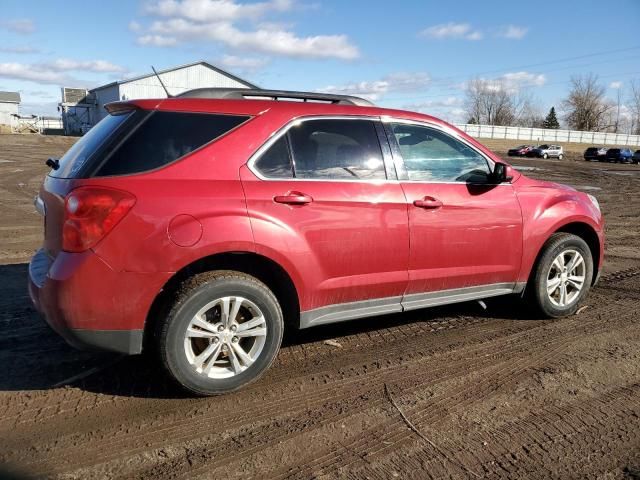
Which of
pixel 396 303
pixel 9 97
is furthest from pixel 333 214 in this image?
pixel 9 97

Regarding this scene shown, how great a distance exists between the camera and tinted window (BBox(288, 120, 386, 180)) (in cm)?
370

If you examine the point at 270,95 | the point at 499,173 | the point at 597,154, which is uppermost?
the point at 270,95

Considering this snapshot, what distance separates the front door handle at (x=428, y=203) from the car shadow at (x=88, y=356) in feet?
4.11

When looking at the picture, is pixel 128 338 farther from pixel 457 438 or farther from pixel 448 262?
pixel 448 262

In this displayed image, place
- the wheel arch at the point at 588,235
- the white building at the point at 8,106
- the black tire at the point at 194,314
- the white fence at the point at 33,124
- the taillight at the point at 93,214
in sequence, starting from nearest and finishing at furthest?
the taillight at the point at 93,214
the black tire at the point at 194,314
the wheel arch at the point at 588,235
the white fence at the point at 33,124
the white building at the point at 8,106

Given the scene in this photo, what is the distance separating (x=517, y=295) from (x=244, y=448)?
9.84 ft

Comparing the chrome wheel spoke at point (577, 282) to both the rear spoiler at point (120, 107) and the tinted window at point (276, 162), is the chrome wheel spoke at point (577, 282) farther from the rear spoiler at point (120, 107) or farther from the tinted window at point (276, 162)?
the rear spoiler at point (120, 107)

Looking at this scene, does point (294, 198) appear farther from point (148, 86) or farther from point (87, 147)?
→ point (148, 86)

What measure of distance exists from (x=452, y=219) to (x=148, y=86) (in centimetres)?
5791

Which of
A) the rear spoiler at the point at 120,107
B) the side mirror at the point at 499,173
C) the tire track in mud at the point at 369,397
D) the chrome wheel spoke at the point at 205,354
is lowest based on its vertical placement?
the tire track in mud at the point at 369,397

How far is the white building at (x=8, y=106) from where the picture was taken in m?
73.1

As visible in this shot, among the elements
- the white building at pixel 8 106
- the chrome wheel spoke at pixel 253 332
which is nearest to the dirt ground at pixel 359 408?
Result: the chrome wheel spoke at pixel 253 332

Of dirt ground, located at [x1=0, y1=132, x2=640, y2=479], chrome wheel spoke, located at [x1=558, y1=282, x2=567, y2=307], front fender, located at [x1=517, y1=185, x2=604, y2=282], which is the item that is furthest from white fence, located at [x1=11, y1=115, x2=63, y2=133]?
chrome wheel spoke, located at [x1=558, y1=282, x2=567, y2=307]

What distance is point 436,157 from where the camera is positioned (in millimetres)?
4270
